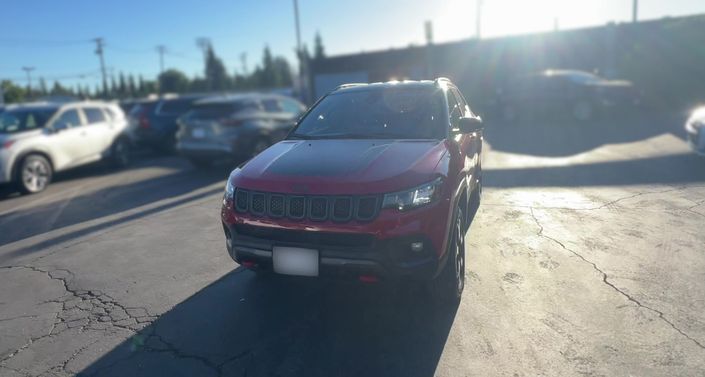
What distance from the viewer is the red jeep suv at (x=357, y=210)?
A: 3.20 m

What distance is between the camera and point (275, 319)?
146 inches

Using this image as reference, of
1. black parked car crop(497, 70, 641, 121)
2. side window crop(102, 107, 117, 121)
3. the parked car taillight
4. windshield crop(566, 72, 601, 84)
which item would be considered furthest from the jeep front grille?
windshield crop(566, 72, 601, 84)

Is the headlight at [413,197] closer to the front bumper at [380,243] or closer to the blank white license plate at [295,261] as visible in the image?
the front bumper at [380,243]

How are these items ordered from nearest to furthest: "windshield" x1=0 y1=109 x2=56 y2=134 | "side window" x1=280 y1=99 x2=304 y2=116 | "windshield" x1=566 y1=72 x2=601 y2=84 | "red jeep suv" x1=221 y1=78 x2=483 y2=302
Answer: "red jeep suv" x1=221 y1=78 x2=483 y2=302 < "windshield" x1=0 y1=109 x2=56 y2=134 < "side window" x1=280 y1=99 x2=304 y2=116 < "windshield" x1=566 y1=72 x2=601 y2=84

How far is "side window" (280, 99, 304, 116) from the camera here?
449 inches

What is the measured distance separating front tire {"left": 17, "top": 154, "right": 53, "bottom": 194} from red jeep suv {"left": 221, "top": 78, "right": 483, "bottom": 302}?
22.4 ft

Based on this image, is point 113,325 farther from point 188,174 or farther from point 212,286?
point 188,174

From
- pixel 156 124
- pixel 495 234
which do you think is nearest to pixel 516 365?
pixel 495 234

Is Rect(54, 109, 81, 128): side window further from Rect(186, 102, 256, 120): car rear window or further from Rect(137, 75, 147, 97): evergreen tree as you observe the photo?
Rect(137, 75, 147, 97): evergreen tree

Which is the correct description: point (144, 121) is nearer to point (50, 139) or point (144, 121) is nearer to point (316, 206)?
point (50, 139)

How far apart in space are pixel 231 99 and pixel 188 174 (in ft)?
6.10

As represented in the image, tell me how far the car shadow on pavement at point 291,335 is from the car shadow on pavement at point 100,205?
3.18 m

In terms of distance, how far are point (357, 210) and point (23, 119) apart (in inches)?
350

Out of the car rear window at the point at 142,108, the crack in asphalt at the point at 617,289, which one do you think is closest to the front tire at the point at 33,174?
the car rear window at the point at 142,108
